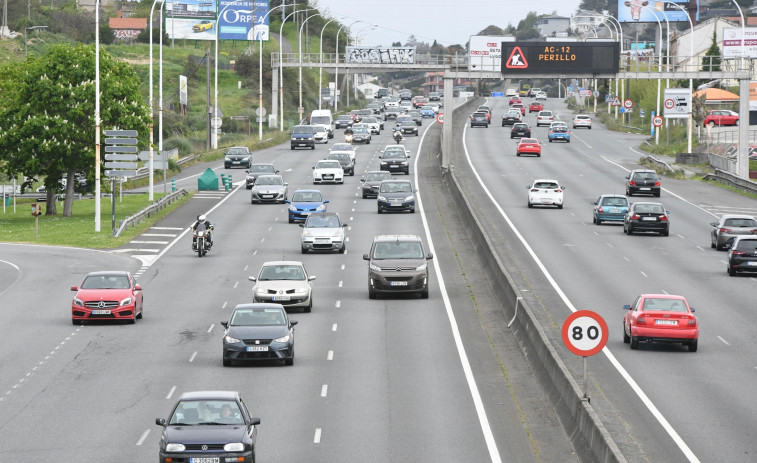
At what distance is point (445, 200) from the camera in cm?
6269

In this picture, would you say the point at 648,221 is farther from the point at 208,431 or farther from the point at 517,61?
the point at 208,431

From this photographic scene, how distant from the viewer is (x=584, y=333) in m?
19.0

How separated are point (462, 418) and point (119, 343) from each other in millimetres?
11214

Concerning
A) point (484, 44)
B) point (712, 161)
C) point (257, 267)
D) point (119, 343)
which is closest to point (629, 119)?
point (484, 44)

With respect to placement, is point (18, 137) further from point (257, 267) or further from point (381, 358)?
point (381, 358)

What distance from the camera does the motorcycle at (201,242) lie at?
46719mm

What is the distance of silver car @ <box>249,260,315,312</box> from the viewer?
34219mm

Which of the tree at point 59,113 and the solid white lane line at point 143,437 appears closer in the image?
A: the solid white lane line at point 143,437

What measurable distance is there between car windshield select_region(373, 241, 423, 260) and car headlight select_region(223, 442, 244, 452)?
1981cm

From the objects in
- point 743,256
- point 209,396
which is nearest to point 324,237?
point 743,256

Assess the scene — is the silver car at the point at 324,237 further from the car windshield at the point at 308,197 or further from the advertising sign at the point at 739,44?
the advertising sign at the point at 739,44

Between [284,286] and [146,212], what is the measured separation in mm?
25428

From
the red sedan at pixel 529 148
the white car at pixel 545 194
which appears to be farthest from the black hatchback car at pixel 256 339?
the red sedan at pixel 529 148

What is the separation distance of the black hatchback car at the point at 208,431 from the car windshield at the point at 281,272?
1671 centimetres
